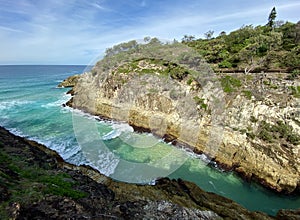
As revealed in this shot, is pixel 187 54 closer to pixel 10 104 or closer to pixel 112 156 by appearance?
pixel 112 156

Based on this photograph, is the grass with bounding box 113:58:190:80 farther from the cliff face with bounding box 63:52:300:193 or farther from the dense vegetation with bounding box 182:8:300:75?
the dense vegetation with bounding box 182:8:300:75

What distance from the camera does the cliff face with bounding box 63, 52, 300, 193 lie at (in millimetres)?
13867

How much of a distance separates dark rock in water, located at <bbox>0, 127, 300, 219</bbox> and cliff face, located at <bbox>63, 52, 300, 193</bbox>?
5137 millimetres

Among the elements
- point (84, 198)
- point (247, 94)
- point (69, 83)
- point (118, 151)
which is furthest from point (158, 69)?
point (69, 83)

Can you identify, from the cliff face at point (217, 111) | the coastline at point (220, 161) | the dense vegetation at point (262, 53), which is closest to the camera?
the coastline at point (220, 161)

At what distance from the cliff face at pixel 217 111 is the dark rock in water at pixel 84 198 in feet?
16.9

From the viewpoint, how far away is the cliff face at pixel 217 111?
45.5 ft

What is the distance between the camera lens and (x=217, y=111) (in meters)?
18.6

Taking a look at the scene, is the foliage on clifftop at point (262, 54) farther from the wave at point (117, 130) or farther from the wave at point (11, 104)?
the wave at point (11, 104)

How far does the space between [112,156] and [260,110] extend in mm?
13850

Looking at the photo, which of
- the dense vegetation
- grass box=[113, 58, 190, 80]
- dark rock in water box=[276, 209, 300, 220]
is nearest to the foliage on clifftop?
the dense vegetation

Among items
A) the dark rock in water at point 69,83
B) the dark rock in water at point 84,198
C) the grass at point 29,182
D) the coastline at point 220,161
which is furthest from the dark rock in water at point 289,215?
the dark rock in water at point 69,83

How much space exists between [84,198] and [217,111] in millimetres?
15280

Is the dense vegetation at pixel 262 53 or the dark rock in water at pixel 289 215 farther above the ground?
the dense vegetation at pixel 262 53
